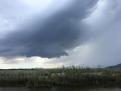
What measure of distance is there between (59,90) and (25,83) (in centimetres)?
133

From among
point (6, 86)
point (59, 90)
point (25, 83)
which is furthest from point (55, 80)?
point (6, 86)

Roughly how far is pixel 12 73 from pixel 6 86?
59 centimetres

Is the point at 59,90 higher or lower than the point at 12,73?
lower

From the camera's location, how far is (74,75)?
1197cm

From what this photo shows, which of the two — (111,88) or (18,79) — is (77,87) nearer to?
(111,88)

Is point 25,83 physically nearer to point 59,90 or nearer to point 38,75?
point 38,75

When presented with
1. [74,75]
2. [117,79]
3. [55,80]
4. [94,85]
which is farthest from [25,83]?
[117,79]

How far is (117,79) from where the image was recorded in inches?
471

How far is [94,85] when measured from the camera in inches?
471

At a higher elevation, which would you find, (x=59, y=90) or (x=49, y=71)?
(x=49, y=71)

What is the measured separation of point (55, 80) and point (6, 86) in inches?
74.6

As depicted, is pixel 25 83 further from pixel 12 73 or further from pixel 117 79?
pixel 117 79

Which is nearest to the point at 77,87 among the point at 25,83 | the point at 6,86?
the point at 25,83

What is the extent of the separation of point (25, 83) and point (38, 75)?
1.92 feet
